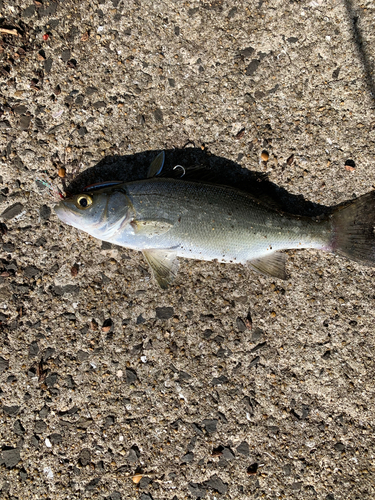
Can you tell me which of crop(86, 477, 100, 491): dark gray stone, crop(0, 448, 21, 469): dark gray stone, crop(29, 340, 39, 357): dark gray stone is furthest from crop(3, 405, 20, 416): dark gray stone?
crop(86, 477, 100, 491): dark gray stone

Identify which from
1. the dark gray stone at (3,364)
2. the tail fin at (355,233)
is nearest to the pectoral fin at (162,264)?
the tail fin at (355,233)

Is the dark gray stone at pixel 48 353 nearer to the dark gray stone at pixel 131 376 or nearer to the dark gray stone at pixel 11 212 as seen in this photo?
the dark gray stone at pixel 131 376

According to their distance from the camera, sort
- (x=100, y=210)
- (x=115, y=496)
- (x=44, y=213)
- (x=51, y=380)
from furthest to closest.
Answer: (x=44, y=213), (x=51, y=380), (x=115, y=496), (x=100, y=210)

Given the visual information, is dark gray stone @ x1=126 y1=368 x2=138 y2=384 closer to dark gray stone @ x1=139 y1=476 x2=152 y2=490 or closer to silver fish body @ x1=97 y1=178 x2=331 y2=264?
dark gray stone @ x1=139 y1=476 x2=152 y2=490

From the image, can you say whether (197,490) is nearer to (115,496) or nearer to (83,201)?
(115,496)

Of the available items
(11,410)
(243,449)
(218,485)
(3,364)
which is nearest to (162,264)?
(3,364)

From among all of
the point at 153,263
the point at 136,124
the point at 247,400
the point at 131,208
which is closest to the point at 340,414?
the point at 247,400
